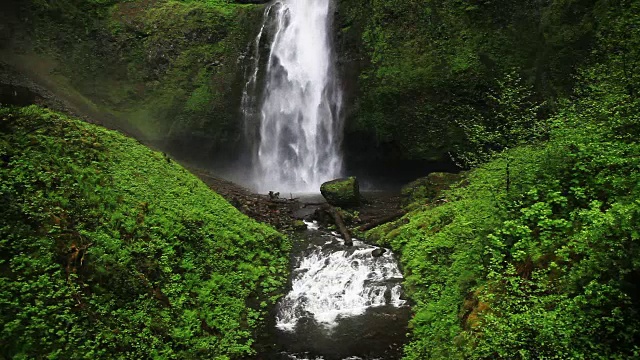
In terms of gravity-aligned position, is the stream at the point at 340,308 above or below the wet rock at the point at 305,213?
below

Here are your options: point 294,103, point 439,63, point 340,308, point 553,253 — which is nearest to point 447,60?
point 439,63

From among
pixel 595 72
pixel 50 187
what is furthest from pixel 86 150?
pixel 595 72

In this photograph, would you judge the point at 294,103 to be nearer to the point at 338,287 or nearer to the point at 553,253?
the point at 338,287

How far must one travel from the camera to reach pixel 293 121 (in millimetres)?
22344

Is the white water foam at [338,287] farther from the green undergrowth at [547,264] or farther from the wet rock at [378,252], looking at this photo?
the green undergrowth at [547,264]

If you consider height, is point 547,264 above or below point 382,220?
below

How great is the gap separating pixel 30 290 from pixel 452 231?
26.7ft

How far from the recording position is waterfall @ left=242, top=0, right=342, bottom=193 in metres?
21.7

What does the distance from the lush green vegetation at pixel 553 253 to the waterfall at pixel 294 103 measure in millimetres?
13477

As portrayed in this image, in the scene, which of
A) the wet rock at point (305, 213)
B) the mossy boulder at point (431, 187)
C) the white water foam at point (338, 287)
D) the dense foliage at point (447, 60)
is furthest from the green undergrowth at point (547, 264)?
the dense foliage at point (447, 60)

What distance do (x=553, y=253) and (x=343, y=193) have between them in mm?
10945

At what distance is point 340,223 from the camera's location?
1347 cm

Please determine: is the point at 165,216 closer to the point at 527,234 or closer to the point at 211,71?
the point at 527,234

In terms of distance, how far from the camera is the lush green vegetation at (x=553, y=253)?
381 cm
